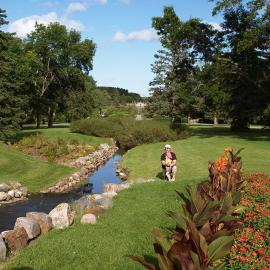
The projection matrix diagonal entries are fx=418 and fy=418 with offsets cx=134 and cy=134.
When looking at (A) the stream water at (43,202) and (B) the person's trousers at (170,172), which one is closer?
(A) the stream water at (43,202)

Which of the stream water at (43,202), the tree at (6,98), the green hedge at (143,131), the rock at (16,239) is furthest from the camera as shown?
the green hedge at (143,131)

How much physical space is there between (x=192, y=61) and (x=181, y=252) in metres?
38.2

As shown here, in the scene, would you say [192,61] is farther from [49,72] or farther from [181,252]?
[181,252]

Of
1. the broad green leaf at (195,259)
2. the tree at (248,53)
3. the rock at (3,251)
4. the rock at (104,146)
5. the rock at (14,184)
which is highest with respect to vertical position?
the tree at (248,53)

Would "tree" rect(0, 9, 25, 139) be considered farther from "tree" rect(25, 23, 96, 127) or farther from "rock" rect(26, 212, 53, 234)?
"rock" rect(26, 212, 53, 234)

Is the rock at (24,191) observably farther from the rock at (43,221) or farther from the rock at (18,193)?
the rock at (43,221)

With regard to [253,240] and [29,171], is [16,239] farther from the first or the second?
[29,171]

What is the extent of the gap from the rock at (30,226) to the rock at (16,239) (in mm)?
196

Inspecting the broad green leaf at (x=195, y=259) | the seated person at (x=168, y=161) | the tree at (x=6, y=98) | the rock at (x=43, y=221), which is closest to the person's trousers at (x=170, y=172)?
the seated person at (x=168, y=161)

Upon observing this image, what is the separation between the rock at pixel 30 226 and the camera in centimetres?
998

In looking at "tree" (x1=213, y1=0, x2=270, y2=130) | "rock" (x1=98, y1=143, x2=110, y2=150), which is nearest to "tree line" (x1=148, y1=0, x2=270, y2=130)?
"tree" (x1=213, y1=0, x2=270, y2=130)

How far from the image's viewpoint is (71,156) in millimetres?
36781

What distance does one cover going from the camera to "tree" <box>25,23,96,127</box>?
53312 millimetres

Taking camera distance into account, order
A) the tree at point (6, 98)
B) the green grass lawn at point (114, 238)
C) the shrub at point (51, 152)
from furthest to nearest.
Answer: the shrub at point (51, 152)
the tree at point (6, 98)
the green grass lawn at point (114, 238)
